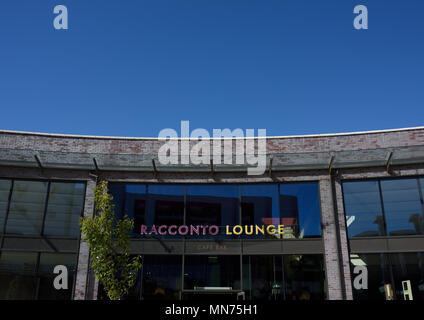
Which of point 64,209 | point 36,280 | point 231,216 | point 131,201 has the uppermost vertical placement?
point 131,201

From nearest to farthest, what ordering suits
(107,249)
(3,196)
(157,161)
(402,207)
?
1. (107,249)
2. (402,207)
3. (3,196)
4. (157,161)

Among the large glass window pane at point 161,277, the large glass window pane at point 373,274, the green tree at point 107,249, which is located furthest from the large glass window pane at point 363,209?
the green tree at point 107,249

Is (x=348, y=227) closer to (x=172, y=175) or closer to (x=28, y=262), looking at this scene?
(x=172, y=175)

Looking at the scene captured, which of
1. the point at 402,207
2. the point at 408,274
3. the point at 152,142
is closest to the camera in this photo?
the point at 408,274

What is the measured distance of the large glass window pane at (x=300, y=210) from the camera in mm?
16984

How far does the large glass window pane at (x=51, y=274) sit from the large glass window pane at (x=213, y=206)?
17.6 ft

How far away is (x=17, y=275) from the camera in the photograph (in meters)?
16.4

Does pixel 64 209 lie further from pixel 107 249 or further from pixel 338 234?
pixel 338 234

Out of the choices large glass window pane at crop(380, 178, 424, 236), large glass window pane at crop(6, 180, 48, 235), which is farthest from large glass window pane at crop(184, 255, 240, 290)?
large glass window pane at crop(6, 180, 48, 235)

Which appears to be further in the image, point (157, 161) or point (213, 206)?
point (157, 161)

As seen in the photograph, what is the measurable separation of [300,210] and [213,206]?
153 inches

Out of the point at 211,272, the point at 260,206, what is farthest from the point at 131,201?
the point at 260,206
